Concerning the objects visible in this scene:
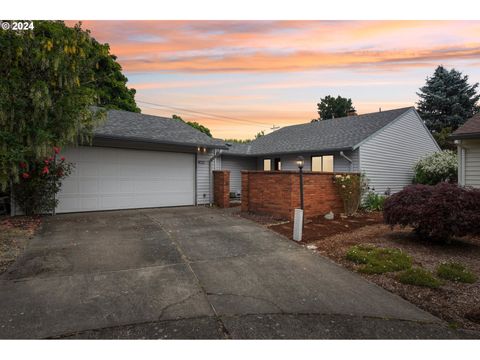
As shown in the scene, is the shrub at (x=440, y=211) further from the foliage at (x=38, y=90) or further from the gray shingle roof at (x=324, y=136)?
the foliage at (x=38, y=90)

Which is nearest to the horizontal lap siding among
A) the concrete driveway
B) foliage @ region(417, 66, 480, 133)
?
the concrete driveway

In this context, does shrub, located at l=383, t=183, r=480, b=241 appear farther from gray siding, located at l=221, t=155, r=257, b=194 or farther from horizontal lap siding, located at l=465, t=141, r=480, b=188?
gray siding, located at l=221, t=155, r=257, b=194

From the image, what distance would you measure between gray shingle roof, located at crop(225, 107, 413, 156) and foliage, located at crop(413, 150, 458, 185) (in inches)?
118

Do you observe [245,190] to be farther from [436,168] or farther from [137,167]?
[436,168]

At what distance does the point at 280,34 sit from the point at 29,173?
8765 mm

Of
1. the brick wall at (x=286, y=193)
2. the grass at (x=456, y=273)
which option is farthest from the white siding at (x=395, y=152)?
the grass at (x=456, y=273)

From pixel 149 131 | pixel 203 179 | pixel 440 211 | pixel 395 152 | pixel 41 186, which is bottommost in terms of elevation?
pixel 440 211

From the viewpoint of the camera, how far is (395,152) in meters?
15.5

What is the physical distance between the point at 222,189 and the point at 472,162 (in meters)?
9.06

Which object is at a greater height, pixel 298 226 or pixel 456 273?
pixel 298 226

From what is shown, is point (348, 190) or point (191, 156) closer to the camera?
point (348, 190)

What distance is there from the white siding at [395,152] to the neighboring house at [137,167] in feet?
24.7

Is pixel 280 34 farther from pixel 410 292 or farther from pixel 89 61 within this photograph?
pixel 410 292

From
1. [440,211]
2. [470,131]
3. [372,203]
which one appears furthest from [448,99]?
[440,211]
